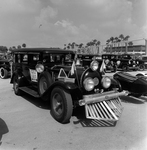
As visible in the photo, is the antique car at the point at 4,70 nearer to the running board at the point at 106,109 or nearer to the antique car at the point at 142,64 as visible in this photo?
the running board at the point at 106,109

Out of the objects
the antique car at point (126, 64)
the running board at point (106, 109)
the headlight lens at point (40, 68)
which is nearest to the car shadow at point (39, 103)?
the headlight lens at point (40, 68)

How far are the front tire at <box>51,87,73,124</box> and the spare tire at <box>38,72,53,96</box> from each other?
48 centimetres

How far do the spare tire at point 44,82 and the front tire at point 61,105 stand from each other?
48 cm

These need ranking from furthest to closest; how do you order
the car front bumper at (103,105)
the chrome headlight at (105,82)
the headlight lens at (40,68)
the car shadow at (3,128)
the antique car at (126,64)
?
1. the antique car at (126,64)
2. the headlight lens at (40,68)
3. the chrome headlight at (105,82)
4. the car front bumper at (103,105)
5. the car shadow at (3,128)

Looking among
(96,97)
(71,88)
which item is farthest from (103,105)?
(71,88)

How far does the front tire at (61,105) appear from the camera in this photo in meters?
2.94

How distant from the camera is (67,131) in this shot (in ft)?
9.23

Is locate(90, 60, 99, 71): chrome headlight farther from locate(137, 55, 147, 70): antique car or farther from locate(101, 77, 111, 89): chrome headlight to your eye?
locate(137, 55, 147, 70): antique car

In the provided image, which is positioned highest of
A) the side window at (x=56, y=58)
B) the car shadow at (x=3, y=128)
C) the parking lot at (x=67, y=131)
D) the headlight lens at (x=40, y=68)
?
the side window at (x=56, y=58)

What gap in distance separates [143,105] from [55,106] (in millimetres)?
2525

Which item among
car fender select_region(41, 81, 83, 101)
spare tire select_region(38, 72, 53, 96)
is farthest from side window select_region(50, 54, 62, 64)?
car fender select_region(41, 81, 83, 101)

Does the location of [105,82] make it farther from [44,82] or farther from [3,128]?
[3,128]

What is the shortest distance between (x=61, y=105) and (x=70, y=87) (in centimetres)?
55

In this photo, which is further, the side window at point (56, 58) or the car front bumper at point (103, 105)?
the side window at point (56, 58)
